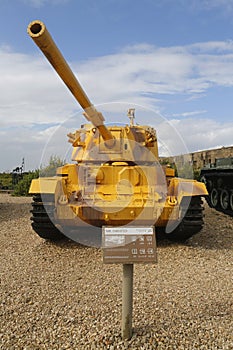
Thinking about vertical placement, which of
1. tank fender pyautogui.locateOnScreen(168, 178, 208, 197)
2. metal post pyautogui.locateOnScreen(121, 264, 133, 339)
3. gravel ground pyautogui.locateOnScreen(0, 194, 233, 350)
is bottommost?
gravel ground pyautogui.locateOnScreen(0, 194, 233, 350)

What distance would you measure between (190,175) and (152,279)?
2693 millimetres

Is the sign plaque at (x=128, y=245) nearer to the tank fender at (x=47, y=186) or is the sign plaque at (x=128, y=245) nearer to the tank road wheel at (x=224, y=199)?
the tank fender at (x=47, y=186)

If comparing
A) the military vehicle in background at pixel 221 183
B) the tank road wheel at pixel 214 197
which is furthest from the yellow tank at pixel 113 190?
the tank road wheel at pixel 214 197

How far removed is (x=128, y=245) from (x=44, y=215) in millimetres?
3743

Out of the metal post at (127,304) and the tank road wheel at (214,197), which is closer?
the metal post at (127,304)

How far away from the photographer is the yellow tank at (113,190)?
6.64m

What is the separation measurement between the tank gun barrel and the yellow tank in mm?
19

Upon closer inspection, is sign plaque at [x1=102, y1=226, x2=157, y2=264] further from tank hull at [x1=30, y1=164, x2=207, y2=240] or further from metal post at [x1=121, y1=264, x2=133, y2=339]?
tank hull at [x1=30, y1=164, x2=207, y2=240]

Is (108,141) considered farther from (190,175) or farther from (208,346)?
(208,346)

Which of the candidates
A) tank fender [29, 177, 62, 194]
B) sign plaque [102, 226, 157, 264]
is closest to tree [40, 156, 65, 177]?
tank fender [29, 177, 62, 194]

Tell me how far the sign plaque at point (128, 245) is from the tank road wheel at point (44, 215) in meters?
3.37

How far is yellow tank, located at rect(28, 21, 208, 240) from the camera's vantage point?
6.64m

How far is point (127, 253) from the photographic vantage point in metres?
3.47

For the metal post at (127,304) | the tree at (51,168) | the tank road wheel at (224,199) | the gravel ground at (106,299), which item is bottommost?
the gravel ground at (106,299)
